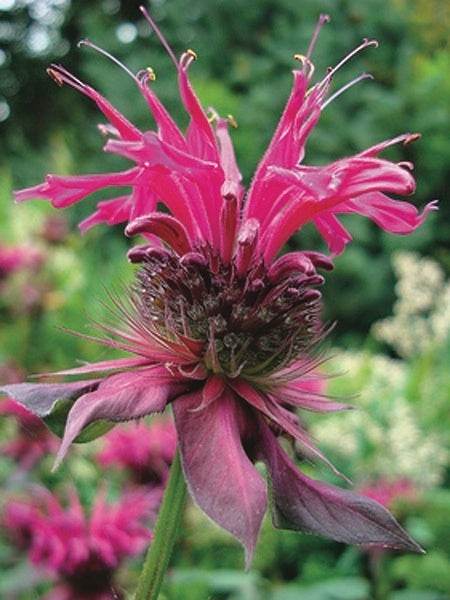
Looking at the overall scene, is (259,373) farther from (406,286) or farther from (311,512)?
(406,286)

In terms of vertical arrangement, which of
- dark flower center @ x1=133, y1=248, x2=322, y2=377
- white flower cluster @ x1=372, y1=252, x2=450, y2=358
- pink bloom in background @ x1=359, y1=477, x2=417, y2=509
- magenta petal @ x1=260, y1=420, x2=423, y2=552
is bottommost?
pink bloom in background @ x1=359, y1=477, x2=417, y2=509

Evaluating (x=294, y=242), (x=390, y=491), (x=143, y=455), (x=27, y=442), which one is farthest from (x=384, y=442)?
(x=294, y=242)

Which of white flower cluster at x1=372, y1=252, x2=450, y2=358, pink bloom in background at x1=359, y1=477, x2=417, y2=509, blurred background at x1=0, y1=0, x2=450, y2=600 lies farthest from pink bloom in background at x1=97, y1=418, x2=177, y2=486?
white flower cluster at x1=372, y1=252, x2=450, y2=358

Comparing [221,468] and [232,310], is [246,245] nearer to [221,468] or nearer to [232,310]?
[232,310]

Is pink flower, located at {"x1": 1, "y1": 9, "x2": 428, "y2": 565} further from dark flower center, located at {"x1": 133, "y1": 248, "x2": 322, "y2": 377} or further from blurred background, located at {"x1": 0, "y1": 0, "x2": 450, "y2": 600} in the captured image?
blurred background, located at {"x1": 0, "y1": 0, "x2": 450, "y2": 600}

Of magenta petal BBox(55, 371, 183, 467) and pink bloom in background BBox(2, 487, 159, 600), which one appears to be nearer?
magenta petal BBox(55, 371, 183, 467)

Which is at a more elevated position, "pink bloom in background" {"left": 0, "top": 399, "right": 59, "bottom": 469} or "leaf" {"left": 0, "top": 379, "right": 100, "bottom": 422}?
"leaf" {"left": 0, "top": 379, "right": 100, "bottom": 422}
